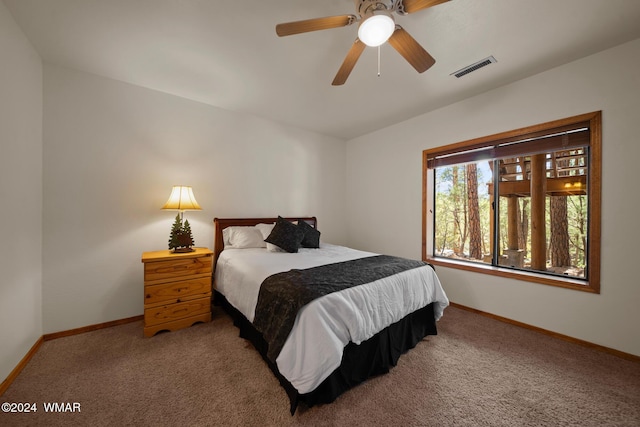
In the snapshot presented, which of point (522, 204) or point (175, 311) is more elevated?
point (522, 204)

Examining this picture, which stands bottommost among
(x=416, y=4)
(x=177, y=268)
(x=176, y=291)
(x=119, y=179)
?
(x=176, y=291)

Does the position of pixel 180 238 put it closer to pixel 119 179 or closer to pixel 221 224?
pixel 221 224

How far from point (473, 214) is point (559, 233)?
0.89 m

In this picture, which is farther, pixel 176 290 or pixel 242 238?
pixel 242 238

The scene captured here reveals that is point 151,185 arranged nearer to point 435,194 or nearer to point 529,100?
point 435,194

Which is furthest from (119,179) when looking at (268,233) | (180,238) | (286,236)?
(286,236)

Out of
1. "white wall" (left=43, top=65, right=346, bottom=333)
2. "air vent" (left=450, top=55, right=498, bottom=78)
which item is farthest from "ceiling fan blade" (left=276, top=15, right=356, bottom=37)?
"white wall" (left=43, top=65, right=346, bottom=333)

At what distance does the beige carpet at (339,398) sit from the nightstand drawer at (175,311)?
7.1 inches

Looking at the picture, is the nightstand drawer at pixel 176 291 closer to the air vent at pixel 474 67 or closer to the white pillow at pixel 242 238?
the white pillow at pixel 242 238

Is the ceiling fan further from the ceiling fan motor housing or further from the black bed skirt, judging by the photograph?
the black bed skirt

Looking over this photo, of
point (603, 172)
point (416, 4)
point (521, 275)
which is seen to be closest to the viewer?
point (416, 4)

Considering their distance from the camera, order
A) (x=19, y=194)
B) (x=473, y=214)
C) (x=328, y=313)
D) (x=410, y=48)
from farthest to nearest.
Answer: (x=473, y=214), (x=19, y=194), (x=410, y=48), (x=328, y=313)

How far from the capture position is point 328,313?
1.49 meters

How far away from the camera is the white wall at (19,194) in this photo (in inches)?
65.2
